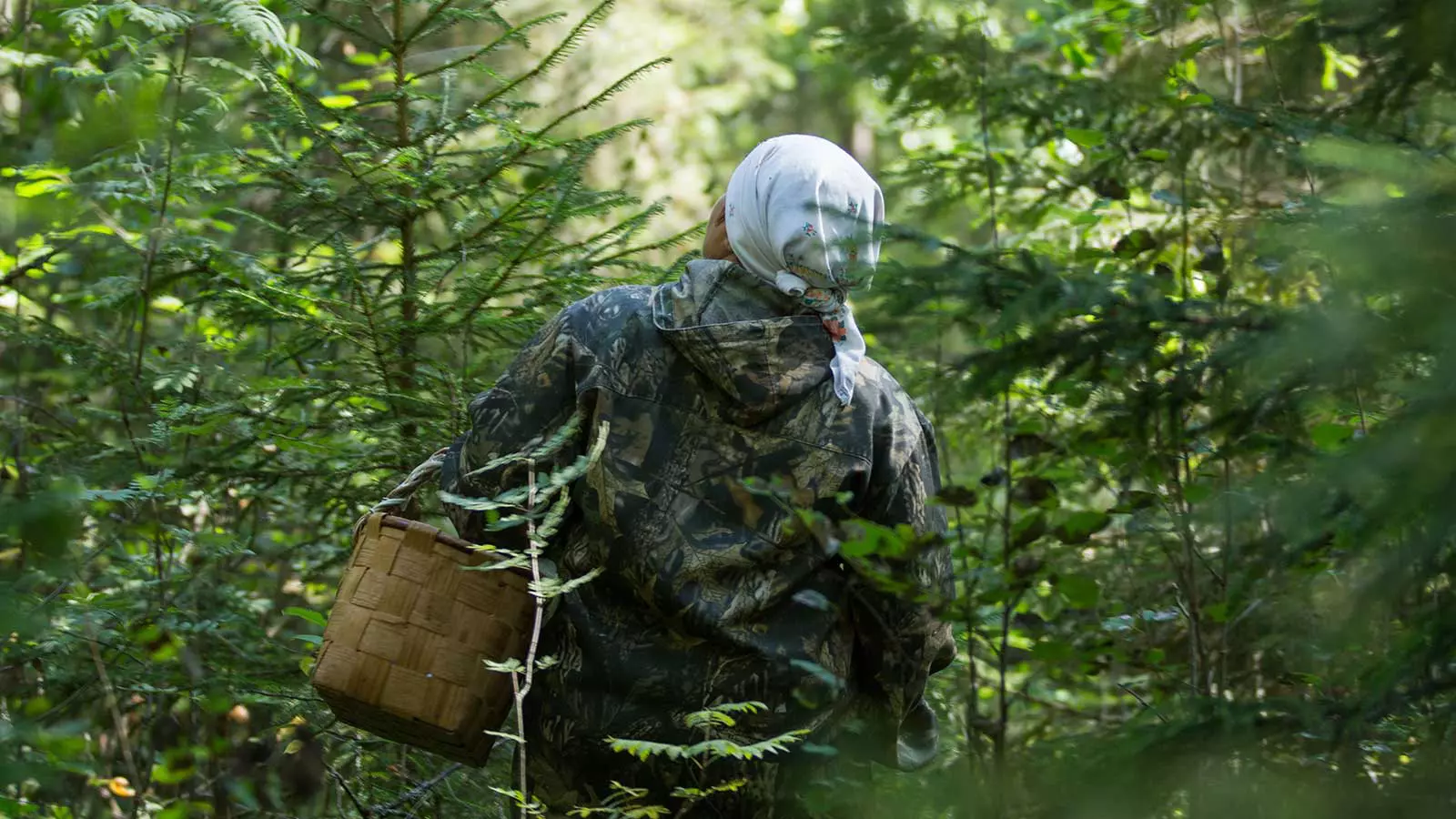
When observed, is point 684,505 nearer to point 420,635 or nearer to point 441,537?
point 441,537

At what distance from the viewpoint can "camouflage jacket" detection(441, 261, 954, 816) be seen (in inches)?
111

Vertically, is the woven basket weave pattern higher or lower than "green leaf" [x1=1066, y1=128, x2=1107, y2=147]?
lower

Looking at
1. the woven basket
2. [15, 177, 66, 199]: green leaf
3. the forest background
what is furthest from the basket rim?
[15, 177, 66, 199]: green leaf

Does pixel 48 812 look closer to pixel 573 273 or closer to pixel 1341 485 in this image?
pixel 573 273

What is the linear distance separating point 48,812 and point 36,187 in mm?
2078

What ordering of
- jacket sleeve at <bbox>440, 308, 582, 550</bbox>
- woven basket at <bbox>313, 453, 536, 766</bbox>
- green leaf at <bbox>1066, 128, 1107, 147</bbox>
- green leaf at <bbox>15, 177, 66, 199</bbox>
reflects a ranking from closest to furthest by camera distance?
woven basket at <bbox>313, 453, 536, 766</bbox>
jacket sleeve at <bbox>440, 308, 582, 550</bbox>
green leaf at <bbox>15, 177, 66, 199</bbox>
green leaf at <bbox>1066, 128, 1107, 147</bbox>

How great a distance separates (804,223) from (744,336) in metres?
0.29

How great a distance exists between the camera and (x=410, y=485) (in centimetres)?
304

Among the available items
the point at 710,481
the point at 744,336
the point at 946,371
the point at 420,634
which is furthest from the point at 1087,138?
the point at 420,634

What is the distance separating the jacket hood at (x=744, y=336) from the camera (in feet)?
9.11

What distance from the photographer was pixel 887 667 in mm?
3145

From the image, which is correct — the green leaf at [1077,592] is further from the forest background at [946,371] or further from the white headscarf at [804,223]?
the white headscarf at [804,223]

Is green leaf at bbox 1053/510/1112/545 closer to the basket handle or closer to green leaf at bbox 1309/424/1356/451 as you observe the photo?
green leaf at bbox 1309/424/1356/451

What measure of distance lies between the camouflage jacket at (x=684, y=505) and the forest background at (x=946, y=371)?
0.32 meters
